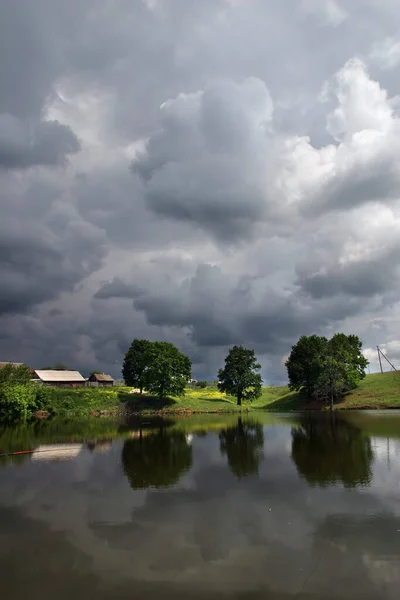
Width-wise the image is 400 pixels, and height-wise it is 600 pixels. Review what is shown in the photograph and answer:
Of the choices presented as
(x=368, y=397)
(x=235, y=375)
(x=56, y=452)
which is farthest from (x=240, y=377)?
(x=56, y=452)

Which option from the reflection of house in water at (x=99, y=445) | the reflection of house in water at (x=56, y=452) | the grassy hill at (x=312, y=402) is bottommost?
the reflection of house in water at (x=99, y=445)

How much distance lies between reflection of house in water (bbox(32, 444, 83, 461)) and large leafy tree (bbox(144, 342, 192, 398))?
2175 inches

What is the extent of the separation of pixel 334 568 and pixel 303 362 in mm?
104765

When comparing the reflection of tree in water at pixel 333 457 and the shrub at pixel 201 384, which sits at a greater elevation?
the shrub at pixel 201 384

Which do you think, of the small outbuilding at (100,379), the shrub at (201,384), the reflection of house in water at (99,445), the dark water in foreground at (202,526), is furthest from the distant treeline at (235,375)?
the dark water in foreground at (202,526)

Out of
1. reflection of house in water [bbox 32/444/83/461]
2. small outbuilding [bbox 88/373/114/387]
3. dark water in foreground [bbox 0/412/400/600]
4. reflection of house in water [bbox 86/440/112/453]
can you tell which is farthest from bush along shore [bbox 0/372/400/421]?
dark water in foreground [bbox 0/412/400/600]

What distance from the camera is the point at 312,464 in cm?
2953

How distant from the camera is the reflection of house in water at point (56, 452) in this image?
34344 millimetres

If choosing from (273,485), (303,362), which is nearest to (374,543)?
(273,485)

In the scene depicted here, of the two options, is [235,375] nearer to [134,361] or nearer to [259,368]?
[259,368]

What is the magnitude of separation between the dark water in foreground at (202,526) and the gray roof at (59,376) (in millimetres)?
101827

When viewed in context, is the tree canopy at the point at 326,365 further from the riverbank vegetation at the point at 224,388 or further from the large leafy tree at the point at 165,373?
the large leafy tree at the point at 165,373

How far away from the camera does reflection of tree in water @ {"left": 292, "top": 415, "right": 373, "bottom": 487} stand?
24.8 m

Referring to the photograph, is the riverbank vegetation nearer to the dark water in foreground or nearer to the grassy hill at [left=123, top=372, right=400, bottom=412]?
the grassy hill at [left=123, top=372, right=400, bottom=412]
